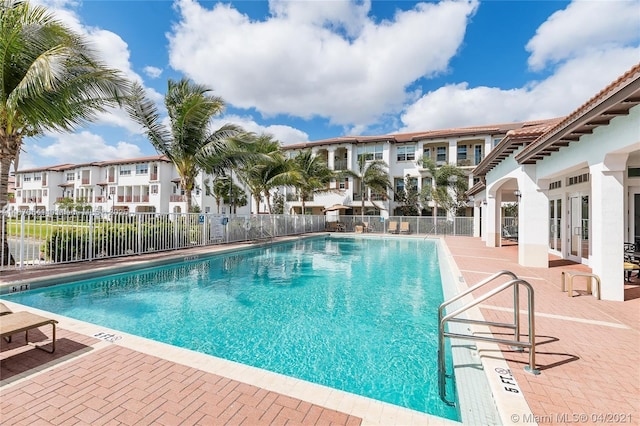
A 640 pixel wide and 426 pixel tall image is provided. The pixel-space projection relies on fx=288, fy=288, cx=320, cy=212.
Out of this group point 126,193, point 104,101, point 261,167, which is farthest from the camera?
point 126,193

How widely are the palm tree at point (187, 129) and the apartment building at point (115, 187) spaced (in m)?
22.5

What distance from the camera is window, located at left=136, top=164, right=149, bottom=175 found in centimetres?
4194

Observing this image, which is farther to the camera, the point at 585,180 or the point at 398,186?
the point at 398,186

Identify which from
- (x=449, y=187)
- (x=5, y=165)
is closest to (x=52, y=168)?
(x=5, y=165)

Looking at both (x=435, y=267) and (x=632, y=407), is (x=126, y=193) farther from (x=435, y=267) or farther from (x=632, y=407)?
(x=632, y=407)

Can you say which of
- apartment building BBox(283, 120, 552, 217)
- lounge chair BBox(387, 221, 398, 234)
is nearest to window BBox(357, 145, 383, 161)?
apartment building BBox(283, 120, 552, 217)

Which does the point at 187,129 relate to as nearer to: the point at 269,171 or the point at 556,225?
the point at 269,171

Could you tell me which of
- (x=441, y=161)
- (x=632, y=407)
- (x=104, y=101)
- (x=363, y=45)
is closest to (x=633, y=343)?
(x=632, y=407)

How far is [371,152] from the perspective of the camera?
113 feet

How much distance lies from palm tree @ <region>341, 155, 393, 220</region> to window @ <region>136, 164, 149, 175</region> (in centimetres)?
2950

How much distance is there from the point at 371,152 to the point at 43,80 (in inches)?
1196

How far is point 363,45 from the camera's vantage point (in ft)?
49.8

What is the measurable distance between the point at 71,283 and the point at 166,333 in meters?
5.37

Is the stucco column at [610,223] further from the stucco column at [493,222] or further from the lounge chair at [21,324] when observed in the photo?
the stucco column at [493,222]
